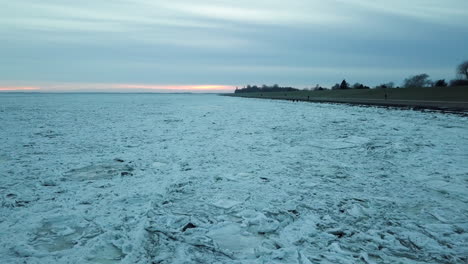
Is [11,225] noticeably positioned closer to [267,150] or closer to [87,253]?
[87,253]

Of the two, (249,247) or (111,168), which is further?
(111,168)

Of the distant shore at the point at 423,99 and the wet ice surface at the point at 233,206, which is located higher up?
the distant shore at the point at 423,99

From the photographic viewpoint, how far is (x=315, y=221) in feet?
10.3

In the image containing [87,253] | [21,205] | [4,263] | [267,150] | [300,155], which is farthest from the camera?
[267,150]

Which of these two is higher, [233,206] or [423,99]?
[423,99]

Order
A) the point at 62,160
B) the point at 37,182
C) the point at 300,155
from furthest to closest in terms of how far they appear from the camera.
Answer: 1. the point at 300,155
2. the point at 62,160
3. the point at 37,182

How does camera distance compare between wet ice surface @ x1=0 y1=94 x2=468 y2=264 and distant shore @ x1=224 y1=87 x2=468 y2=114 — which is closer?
wet ice surface @ x1=0 y1=94 x2=468 y2=264

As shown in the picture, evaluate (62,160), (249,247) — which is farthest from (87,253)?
(62,160)

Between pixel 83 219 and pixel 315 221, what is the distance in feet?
8.16

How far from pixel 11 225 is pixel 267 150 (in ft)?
17.0

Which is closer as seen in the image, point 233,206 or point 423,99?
point 233,206

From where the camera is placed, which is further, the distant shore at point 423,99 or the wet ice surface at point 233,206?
the distant shore at point 423,99

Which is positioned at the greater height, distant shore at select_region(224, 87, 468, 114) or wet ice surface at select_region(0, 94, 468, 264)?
distant shore at select_region(224, 87, 468, 114)

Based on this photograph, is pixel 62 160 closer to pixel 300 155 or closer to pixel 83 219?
pixel 83 219
